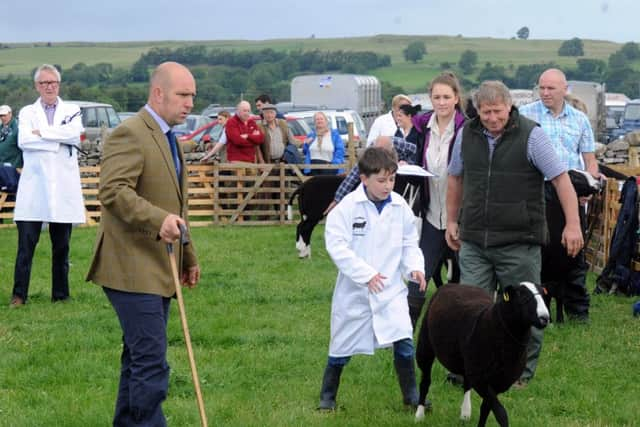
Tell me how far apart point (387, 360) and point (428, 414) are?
156 centimetres

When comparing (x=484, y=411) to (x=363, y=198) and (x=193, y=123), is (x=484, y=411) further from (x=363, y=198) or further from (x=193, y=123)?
(x=193, y=123)

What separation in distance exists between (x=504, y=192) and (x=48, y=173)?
5.42 metres

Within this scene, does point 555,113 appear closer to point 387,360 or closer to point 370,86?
point 387,360

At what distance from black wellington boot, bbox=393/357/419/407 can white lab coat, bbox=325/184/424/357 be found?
1.05 feet

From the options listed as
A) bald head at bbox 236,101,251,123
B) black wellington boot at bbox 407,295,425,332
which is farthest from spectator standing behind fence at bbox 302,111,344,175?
black wellington boot at bbox 407,295,425,332

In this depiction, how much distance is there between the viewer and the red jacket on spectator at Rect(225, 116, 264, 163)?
64.4 feet

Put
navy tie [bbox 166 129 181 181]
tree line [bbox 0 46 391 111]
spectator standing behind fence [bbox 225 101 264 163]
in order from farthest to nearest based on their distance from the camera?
tree line [bbox 0 46 391 111] → spectator standing behind fence [bbox 225 101 264 163] → navy tie [bbox 166 129 181 181]

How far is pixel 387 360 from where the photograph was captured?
8.70 meters

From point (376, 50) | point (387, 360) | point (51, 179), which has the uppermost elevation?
point (51, 179)

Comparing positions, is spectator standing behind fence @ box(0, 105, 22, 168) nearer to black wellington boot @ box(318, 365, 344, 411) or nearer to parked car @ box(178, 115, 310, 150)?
parked car @ box(178, 115, 310, 150)

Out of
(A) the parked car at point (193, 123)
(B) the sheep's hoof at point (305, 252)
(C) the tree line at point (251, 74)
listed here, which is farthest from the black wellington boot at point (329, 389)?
(C) the tree line at point (251, 74)

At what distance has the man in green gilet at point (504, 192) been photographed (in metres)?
7.20

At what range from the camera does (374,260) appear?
22.6 feet

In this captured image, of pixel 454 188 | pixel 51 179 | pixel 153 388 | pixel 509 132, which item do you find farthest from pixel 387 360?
pixel 51 179
